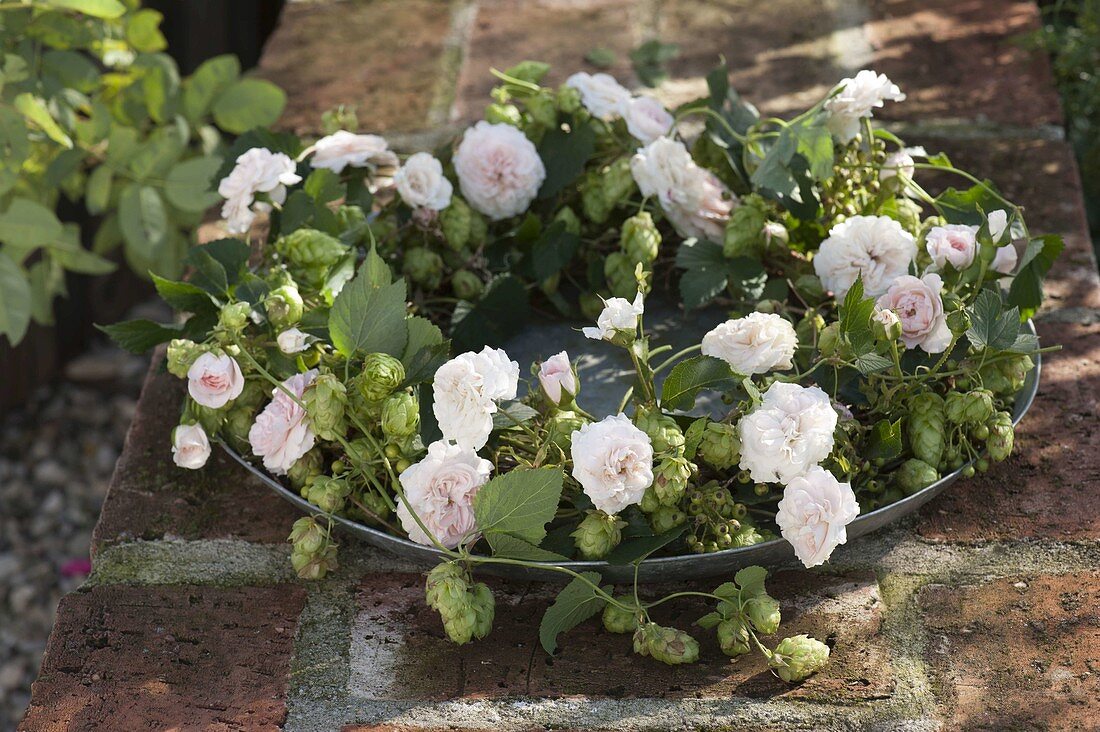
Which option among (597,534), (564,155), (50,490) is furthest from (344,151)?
(50,490)

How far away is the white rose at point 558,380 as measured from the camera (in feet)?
2.99

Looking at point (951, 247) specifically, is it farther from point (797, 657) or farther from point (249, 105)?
point (249, 105)

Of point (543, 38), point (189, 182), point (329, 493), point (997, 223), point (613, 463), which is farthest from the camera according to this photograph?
point (543, 38)

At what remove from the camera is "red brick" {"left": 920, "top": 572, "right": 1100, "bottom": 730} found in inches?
32.6

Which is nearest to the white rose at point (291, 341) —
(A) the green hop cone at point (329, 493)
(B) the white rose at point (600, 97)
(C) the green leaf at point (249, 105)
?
(A) the green hop cone at point (329, 493)

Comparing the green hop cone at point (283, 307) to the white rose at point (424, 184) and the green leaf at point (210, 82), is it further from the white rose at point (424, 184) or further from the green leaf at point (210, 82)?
the green leaf at point (210, 82)

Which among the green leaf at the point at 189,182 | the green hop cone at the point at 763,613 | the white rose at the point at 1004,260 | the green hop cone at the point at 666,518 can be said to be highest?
the white rose at the point at 1004,260

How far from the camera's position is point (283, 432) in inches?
37.6

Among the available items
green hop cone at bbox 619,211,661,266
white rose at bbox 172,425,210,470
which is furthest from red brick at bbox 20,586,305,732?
green hop cone at bbox 619,211,661,266

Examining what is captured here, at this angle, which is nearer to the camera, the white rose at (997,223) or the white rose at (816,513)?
the white rose at (816,513)

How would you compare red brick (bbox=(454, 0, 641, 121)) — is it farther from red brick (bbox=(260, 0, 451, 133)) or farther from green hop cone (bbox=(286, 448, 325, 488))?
green hop cone (bbox=(286, 448, 325, 488))

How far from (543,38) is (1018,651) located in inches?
48.9

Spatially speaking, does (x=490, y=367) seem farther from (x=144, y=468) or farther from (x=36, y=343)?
(x=36, y=343)

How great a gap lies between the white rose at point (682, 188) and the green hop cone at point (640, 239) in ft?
0.12
